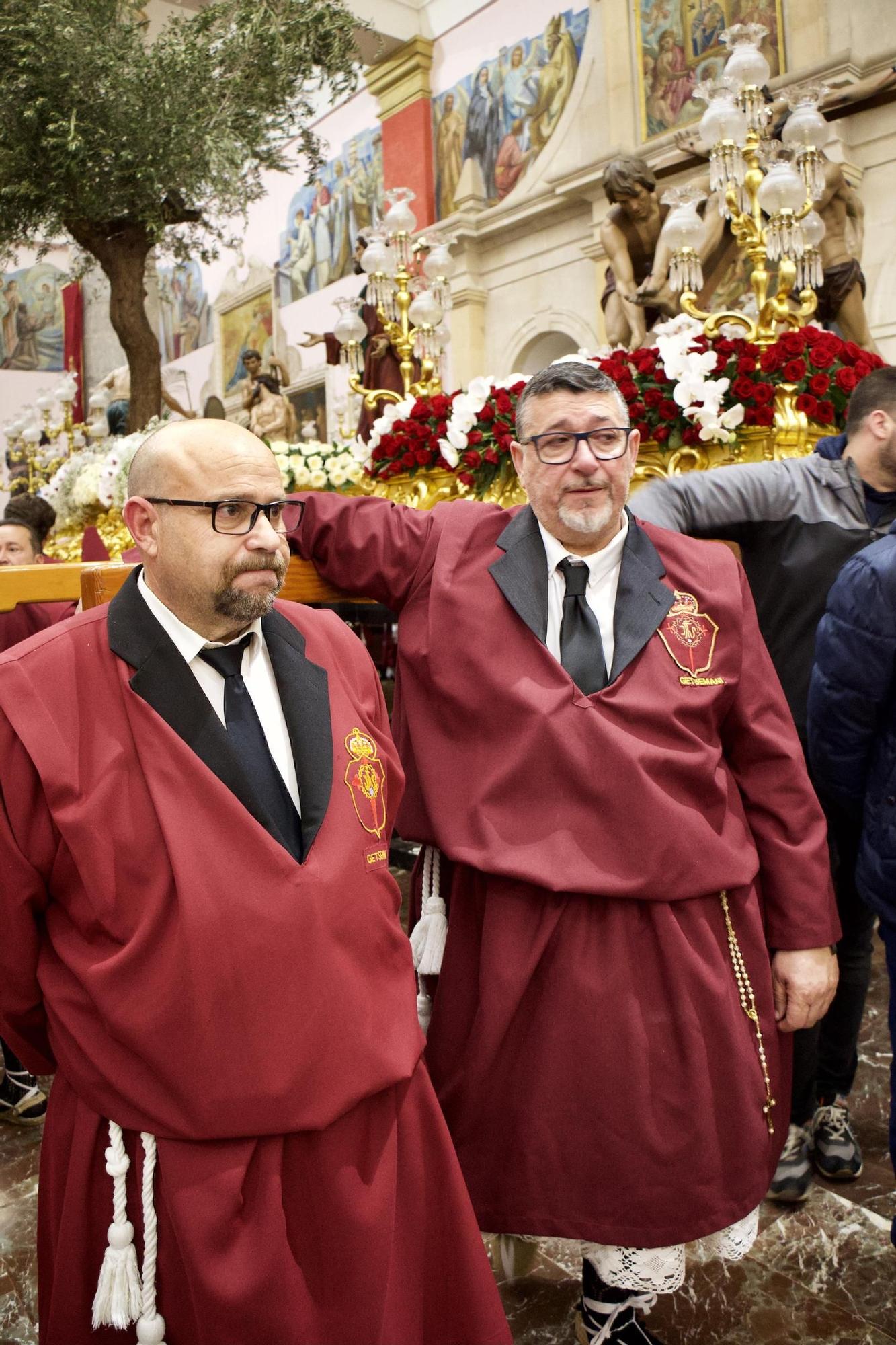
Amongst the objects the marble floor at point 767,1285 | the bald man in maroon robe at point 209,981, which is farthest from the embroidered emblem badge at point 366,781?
the marble floor at point 767,1285

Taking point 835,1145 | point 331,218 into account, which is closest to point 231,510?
point 835,1145

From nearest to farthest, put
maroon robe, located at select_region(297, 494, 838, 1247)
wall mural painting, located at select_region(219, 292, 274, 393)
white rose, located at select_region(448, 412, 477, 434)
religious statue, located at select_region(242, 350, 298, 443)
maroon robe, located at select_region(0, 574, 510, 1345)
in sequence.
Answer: maroon robe, located at select_region(0, 574, 510, 1345) → maroon robe, located at select_region(297, 494, 838, 1247) → white rose, located at select_region(448, 412, 477, 434) → religious statue, located at select_region(242, 350, 298, 443) → wall mural painting, located at select_region(219, 292, 274, 393)

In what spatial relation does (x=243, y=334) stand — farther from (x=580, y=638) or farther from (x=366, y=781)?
(x=366, y=781)

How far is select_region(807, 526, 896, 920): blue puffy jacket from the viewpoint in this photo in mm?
1973

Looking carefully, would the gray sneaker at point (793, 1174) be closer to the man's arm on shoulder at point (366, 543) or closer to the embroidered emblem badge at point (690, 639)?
the embroidered emblem badge at point (690, 639)

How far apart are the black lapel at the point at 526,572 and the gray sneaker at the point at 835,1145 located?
158cm

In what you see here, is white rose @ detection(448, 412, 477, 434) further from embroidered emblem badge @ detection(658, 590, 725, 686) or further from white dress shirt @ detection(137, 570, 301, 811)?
white dress shirt @ detection(137, 570, 301, 811)

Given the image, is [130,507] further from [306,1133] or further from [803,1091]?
[803,1091]

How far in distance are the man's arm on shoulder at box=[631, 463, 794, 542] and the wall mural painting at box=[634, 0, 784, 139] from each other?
9.19 meters

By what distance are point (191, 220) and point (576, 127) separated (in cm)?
714

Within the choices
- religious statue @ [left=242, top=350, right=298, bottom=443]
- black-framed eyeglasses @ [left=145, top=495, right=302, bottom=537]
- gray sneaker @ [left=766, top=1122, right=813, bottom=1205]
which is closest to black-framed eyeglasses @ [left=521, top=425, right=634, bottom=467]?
black-framed eyeglasses @ [left=145, top=495, right=302, bottom=537]

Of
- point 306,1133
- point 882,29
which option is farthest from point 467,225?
point 306,1133

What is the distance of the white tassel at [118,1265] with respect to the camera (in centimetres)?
138

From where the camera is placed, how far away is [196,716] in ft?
4.79
